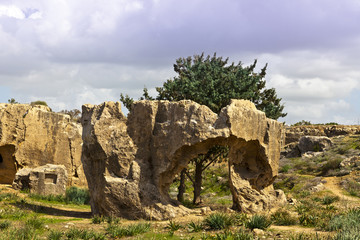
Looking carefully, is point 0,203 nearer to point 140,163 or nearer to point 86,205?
point 86,205

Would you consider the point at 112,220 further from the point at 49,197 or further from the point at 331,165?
the point at 331,165

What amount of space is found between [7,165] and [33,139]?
2.26 meters

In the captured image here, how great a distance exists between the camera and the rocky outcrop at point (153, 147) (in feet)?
45.5

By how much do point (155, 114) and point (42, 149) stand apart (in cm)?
1202

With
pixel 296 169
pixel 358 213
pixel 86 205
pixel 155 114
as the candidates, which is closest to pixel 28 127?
pixel 86 205

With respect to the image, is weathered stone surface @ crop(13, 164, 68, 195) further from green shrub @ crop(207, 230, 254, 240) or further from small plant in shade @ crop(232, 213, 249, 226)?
green shrub @ crop(207, 230, 254, 240)

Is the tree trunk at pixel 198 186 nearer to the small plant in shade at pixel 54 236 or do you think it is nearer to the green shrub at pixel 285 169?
the small plant in shade at pixel 54 236

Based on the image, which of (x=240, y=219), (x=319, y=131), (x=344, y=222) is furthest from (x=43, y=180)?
(x=319, y=131)

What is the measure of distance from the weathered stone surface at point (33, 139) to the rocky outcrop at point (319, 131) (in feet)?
105

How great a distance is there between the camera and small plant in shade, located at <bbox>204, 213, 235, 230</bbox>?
1167 centimetres

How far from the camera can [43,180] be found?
Result: 20422mm

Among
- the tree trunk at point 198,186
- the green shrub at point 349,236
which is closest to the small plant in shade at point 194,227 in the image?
the green shrub at point 349,236

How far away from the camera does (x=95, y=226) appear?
42.2ft

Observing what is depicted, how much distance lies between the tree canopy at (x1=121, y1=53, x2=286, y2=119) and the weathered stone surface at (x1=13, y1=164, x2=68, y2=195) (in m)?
5.49
